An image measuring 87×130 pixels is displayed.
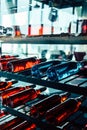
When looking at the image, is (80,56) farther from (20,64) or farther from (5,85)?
(5,85)

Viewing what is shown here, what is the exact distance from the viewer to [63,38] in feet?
3.76

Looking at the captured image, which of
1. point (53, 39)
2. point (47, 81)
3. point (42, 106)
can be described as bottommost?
point (42, 106)

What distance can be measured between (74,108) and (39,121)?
29 cm

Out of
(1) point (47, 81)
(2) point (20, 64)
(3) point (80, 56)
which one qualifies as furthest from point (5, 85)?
(1) point (47, 81)

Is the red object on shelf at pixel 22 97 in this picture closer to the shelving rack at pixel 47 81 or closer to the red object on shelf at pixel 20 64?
the shelving rack at pixel 47 81

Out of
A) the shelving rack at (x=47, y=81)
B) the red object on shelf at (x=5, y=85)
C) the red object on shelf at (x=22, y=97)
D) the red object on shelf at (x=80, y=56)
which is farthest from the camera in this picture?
the red object on shelf at (x=5, y=85)

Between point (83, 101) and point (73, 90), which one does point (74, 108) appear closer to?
point (83, 101)

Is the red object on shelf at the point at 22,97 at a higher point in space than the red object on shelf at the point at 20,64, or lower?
lower

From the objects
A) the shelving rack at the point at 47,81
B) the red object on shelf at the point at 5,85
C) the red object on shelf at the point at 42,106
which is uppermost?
the shelving rack at the point at 47,81

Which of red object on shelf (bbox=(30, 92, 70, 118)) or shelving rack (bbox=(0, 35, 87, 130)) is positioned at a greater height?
shelving rack (bbox=(0, 35, 87, 130))

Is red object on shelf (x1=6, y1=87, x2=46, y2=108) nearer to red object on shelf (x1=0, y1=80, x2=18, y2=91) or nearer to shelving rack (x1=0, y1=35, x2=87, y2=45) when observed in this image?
red object on shelf (x1=0, y1=80, x2=18, y2=91)

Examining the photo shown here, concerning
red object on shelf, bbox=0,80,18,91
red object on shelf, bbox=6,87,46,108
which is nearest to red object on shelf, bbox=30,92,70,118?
red object on shelf, bbox=6,87,46,108

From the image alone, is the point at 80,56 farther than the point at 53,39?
Yes

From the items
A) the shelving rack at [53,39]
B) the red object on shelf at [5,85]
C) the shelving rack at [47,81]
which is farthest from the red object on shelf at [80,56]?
the red object on shelf at [5,85]
